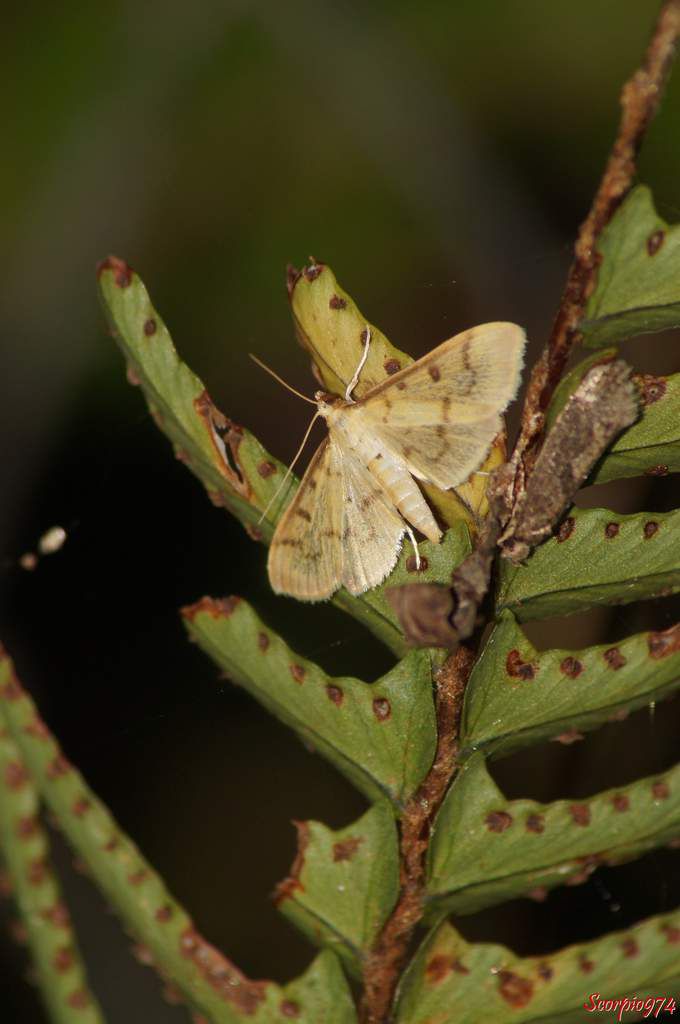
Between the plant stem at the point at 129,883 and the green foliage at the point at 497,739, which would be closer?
the plant stem at the point at 129,883

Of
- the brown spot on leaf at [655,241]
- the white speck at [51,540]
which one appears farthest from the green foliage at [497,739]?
the white speck at [51,540]

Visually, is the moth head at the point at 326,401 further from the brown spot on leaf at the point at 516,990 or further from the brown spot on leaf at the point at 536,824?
the brown spot on leaf at the point at 516,990

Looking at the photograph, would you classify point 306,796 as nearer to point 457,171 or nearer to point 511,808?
point 511,808

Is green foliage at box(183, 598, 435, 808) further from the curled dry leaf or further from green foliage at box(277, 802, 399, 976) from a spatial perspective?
the curled dry leaf

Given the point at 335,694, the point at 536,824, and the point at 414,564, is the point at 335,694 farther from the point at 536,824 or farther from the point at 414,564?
the point at 536,824

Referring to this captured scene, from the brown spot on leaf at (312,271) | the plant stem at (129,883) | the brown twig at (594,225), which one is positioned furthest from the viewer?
the brown spot on leaf at (312,271)

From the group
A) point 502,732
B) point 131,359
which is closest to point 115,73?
point 131,359
